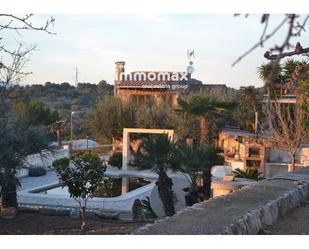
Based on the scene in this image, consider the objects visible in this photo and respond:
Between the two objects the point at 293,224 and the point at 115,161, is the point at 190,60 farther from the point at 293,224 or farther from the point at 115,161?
the point at 293,224

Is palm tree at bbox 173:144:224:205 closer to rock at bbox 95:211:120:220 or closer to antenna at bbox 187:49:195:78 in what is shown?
rock at bbox 95:211:120:220

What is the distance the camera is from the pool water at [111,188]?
50.6 ft

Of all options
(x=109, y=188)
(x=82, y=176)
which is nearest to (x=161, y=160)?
(x=82, y=176)

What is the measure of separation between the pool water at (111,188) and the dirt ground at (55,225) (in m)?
3.10

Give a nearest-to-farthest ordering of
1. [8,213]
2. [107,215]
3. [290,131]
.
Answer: [8,213] → [107,215] → [290,131]

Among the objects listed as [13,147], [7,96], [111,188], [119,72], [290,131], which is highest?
[119,72]

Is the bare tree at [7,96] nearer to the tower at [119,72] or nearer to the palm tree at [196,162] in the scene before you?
the palm tree at [196,162]

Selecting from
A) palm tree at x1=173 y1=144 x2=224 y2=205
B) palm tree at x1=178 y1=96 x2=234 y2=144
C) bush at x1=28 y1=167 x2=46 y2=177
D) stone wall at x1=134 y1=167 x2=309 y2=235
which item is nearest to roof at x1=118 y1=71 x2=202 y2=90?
bush at x1=28 y1=167 x2=46 y2=177

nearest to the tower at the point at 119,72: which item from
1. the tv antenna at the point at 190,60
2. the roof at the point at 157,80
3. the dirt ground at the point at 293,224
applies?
the roof at the point at 157,80

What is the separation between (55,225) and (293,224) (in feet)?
19.4

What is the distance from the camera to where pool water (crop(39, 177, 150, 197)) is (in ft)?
50.6

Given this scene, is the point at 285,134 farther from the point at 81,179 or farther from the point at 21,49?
the point at 21,49

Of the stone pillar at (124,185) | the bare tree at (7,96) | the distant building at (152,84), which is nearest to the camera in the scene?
the bare tree at (7,96)

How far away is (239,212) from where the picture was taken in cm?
438
